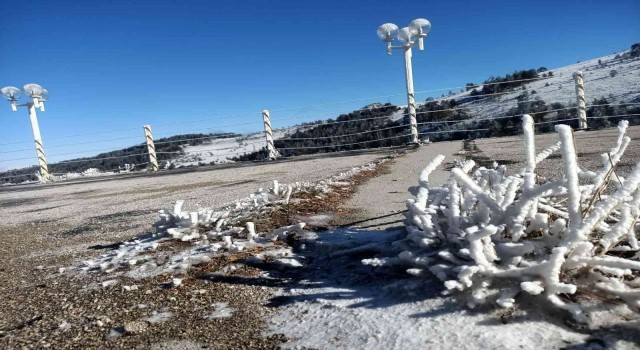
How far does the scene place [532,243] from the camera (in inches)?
49.8

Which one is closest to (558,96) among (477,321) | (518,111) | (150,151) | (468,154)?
(518,111)

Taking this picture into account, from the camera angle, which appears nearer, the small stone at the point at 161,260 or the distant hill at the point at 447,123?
the small stone at the point at 161,260

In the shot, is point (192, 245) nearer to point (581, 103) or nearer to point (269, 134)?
point (269, 134)

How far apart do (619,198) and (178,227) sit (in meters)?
2.06

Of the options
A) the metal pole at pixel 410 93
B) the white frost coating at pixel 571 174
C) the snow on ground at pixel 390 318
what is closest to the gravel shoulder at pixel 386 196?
the snow on ground at pixel 390 318

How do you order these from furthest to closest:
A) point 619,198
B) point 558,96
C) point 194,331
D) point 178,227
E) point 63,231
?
point 558,96, point 63,231, point 178,227, point 194,331, point 619,198

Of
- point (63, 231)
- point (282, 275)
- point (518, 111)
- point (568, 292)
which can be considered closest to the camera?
point (568, 292)

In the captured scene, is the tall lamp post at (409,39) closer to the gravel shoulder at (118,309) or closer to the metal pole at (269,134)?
the metal pole at (269,134)

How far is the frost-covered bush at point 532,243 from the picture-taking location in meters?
1.12

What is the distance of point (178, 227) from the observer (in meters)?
2.42

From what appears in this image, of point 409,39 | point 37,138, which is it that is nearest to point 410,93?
point 409,39

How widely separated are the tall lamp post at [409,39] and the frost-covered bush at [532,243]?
697 centimetres

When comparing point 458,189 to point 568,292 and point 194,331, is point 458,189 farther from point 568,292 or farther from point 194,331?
point 194,331

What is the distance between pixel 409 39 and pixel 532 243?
765 cm
